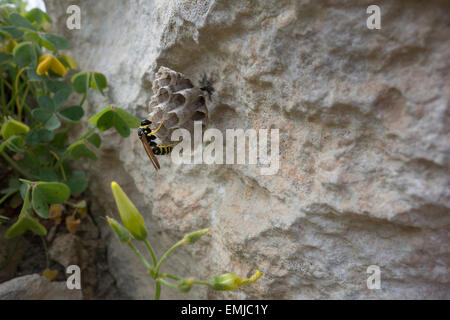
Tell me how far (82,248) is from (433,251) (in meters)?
1.43

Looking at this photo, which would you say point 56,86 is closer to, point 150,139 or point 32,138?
point 32,138

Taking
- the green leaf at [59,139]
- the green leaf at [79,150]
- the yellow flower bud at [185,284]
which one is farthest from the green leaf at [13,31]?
the yellow flower bud at [185,284]

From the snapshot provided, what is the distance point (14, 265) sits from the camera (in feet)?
4.81

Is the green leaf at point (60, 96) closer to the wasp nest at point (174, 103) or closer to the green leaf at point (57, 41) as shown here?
the green leaf at point (57, 41)

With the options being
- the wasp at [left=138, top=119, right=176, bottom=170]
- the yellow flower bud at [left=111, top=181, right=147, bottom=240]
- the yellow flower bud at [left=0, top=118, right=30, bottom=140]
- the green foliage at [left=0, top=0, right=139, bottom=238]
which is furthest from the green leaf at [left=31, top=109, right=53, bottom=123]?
the yellow flower bud at [left=111, top=181, right=147, bottom=240]

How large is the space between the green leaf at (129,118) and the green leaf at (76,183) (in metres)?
0.39

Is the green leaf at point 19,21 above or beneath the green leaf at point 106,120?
above

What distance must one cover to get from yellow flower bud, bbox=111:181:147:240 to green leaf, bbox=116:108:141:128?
1.31 feet

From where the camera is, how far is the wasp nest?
105 cm

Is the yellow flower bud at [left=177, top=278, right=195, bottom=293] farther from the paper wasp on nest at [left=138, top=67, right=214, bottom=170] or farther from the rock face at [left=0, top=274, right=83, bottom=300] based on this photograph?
the rock face at [left=0, top=274, right=83, bottom=300]

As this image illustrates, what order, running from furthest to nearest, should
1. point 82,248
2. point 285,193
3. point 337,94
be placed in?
point 82,248 < point 285,193 < point 337,94

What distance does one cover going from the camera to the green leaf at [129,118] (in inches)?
49.1
